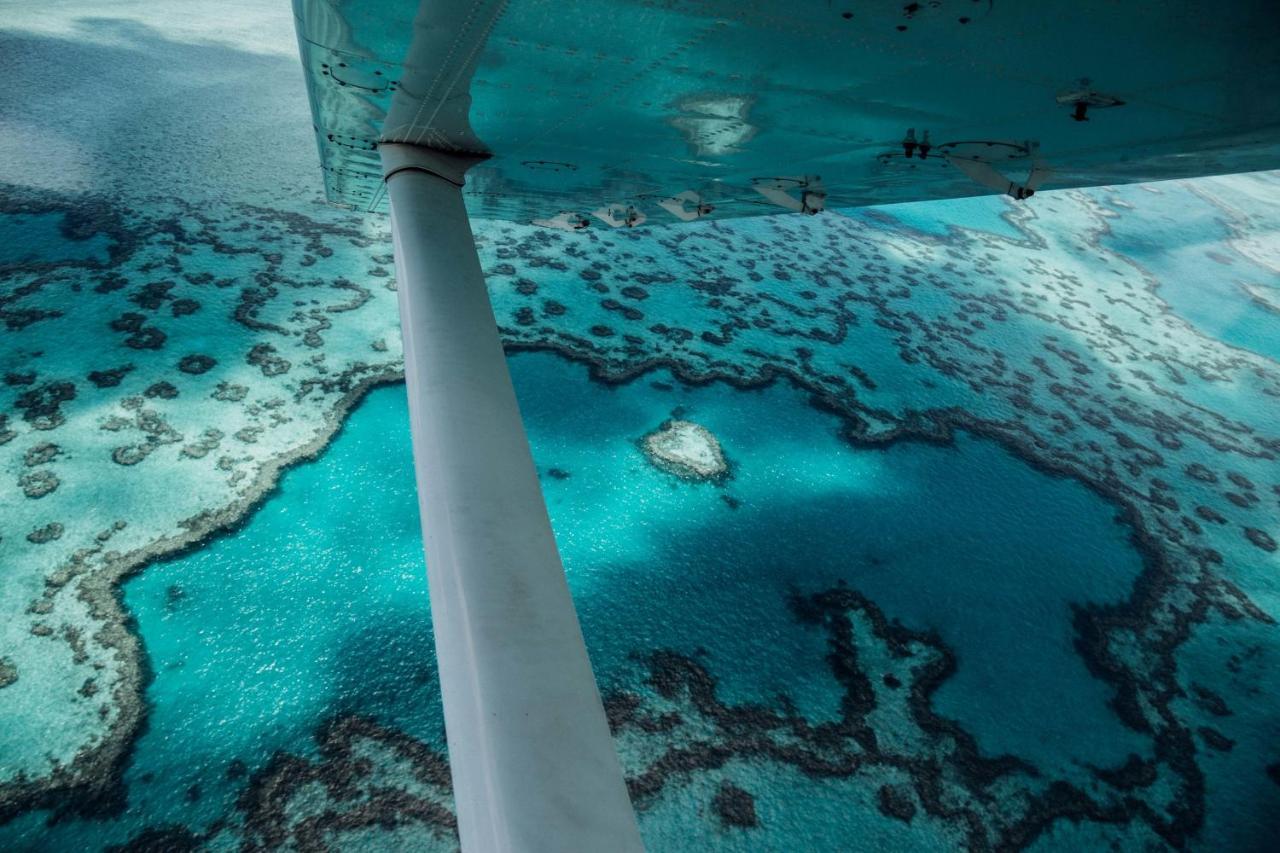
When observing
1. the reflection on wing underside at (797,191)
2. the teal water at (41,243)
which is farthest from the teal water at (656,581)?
the teal water at (41,243)

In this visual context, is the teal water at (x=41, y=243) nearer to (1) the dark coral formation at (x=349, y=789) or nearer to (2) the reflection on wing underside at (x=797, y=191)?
(1) the dark coral formation at (x=349, y=789)

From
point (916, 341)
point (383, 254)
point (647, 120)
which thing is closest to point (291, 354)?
point (383, 254)

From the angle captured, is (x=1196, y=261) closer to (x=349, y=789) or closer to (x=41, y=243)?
(x=349, y=789)

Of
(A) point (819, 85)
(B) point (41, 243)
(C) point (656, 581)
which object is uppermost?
(A) point (819, 85)

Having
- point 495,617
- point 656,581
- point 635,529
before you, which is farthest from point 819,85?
point 635,529

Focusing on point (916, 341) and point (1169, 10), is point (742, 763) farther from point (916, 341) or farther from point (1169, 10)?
point (916, 341)

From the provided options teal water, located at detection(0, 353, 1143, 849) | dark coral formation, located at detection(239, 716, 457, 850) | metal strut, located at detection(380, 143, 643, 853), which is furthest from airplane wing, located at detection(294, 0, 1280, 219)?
dark coral formation, located at detection(239, 716, 457, 850)
